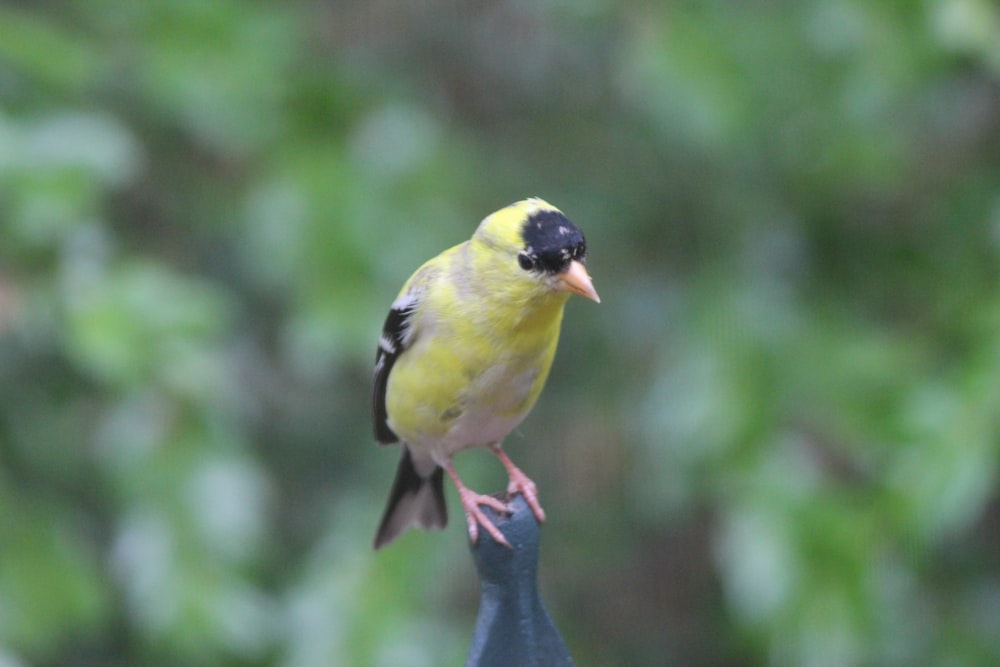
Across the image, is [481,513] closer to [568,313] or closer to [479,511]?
[479,511]

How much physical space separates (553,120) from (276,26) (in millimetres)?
1090

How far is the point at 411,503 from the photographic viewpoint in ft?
8.15

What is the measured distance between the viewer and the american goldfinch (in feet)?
6.20

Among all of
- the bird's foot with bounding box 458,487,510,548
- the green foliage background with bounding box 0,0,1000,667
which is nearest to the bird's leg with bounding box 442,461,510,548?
the bird's foot with bounding box 458,487,510,548

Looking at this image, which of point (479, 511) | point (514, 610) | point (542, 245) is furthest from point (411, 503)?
point (514, 610)

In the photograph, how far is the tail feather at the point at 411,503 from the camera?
96.8 inches

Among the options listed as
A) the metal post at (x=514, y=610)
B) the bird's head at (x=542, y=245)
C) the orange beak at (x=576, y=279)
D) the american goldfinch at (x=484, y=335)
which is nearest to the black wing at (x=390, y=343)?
the american goldfinch at (x=484, y=335)

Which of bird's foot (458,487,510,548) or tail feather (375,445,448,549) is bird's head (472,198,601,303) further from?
tail feather (375,445,448,549)

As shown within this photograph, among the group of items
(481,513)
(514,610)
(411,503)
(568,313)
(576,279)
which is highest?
(568,313)

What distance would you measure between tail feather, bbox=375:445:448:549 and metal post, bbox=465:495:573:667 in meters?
0.87

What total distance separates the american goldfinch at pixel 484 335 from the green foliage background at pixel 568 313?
2.61ft

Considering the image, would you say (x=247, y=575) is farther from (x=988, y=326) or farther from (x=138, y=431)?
(x=988, y=326)

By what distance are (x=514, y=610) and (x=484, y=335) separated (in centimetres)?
57

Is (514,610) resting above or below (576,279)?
below
